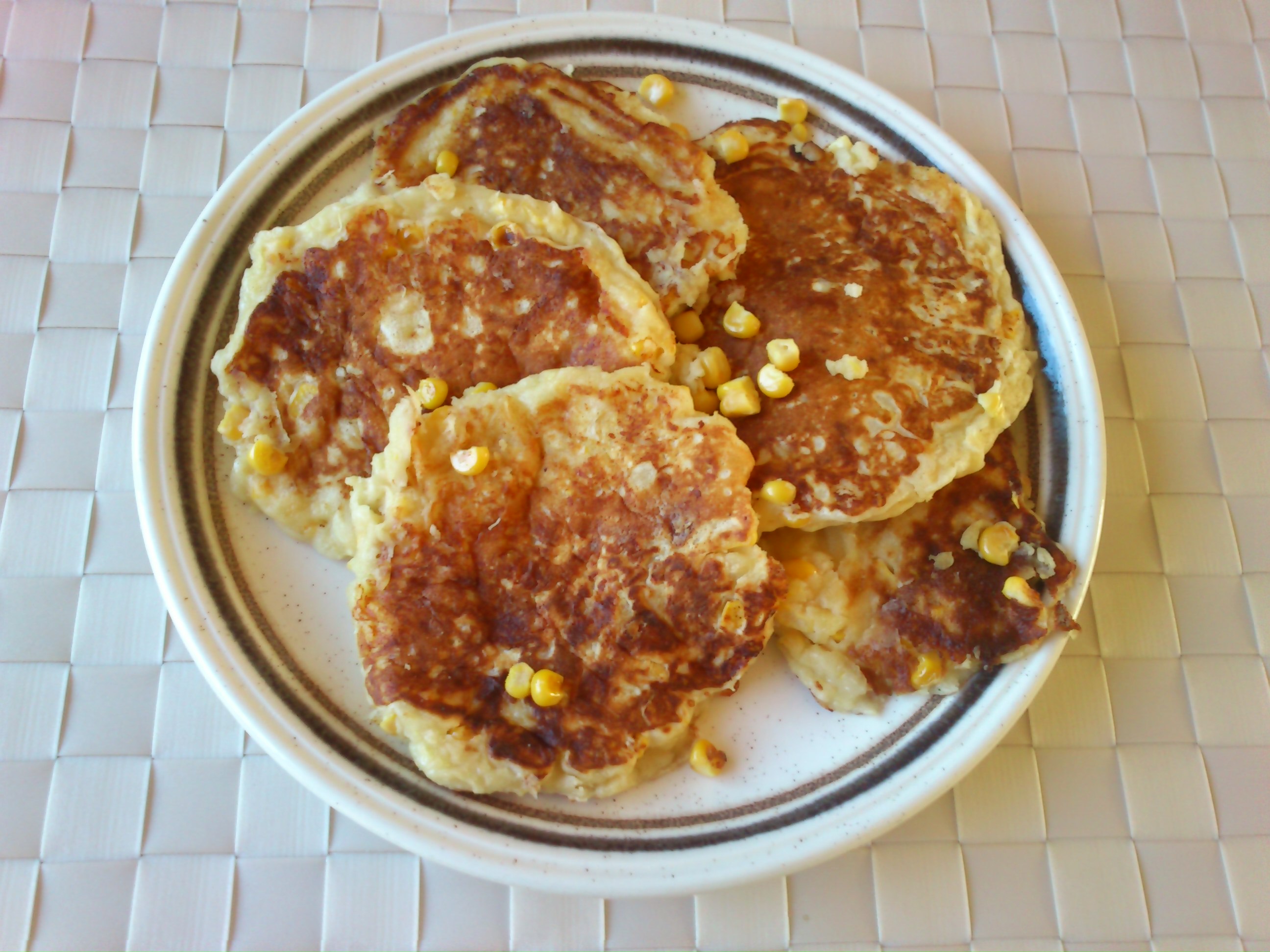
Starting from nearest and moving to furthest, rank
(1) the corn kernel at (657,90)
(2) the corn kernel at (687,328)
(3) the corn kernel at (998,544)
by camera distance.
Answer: (3) the corn kernel at (998,544)
(2) the corn kernel at (687,328)
(1) the corn kernel at (657,90)

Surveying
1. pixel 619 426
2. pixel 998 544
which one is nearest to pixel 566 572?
pixel 619 426

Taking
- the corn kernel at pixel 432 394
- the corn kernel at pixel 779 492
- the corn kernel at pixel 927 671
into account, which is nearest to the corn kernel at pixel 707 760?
the corn kernel at pixel 927 671

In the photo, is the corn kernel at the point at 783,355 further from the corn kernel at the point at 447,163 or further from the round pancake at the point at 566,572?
the corn kernel at the point at 447,163

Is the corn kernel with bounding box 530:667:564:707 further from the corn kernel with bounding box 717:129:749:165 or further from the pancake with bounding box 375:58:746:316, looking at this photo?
the corn kernel with bounding box 717:129:749:165

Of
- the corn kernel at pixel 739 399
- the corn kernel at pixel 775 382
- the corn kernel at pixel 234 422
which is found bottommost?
the corn kernel at pixel 234 422

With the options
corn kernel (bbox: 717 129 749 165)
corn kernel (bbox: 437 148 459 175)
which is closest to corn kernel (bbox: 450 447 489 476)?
corn kernel (bbox: 437 148 459 175)

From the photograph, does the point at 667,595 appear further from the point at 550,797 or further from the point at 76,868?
the point at 76,868

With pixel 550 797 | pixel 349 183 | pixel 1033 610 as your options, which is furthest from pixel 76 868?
pixel 1033 610
